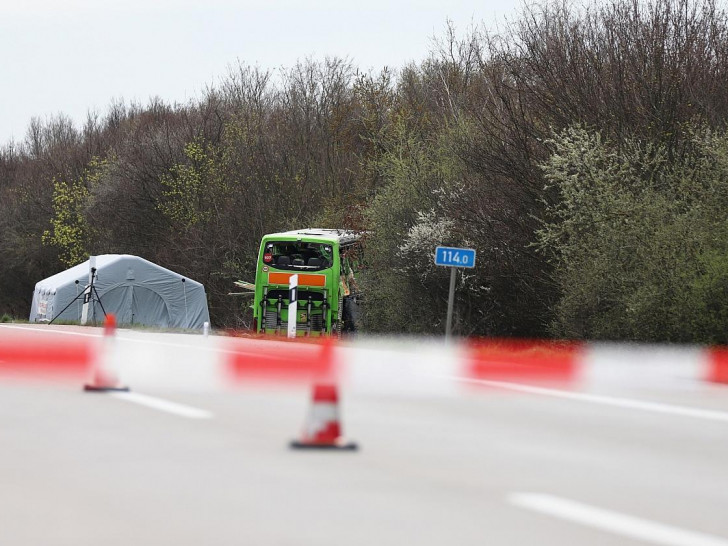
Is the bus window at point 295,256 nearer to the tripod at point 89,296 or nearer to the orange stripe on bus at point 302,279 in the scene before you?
the orange stripe on bus at point 302,279

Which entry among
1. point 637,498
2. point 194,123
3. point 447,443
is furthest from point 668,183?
point 194,123

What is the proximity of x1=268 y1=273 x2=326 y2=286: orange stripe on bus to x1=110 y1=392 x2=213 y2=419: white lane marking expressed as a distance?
2811 centimetres

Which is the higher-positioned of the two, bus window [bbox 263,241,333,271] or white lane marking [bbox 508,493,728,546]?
bus window [bbox 263,241,333,271]

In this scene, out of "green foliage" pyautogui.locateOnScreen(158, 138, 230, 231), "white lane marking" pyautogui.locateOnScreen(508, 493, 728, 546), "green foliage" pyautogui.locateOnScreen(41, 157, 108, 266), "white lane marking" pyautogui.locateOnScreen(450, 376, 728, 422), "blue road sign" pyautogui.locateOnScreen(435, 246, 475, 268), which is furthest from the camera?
"green foliage" pyautogui.locateOnScreen(41, 157, 108, 266)

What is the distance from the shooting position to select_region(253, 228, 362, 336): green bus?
42.0 metres

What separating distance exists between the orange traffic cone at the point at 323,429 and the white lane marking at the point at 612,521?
176 cm

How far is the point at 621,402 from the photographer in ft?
44.8

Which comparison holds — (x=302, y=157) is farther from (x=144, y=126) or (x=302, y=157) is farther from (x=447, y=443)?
(x=447, y=443)

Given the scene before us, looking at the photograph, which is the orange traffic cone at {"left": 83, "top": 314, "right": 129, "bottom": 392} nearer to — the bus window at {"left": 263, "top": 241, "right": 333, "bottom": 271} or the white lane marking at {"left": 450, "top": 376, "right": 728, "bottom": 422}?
the white lane marking at {"left": 450, "top": 376, "right": 728, "bottom": 422}

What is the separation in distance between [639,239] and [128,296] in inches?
1088

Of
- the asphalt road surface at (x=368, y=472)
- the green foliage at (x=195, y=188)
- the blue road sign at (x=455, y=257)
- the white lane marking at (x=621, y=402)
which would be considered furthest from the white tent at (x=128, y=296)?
the asphalt road surface at (x=368, y=472)

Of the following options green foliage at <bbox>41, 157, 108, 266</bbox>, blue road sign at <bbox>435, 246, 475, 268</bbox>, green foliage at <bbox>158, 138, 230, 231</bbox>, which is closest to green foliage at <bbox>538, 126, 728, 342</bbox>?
blue road sign at <bbox>435, 246, 475, 268</bbox>

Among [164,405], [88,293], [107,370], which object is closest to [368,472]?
[164,405]

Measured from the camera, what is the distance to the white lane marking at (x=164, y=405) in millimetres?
12000
